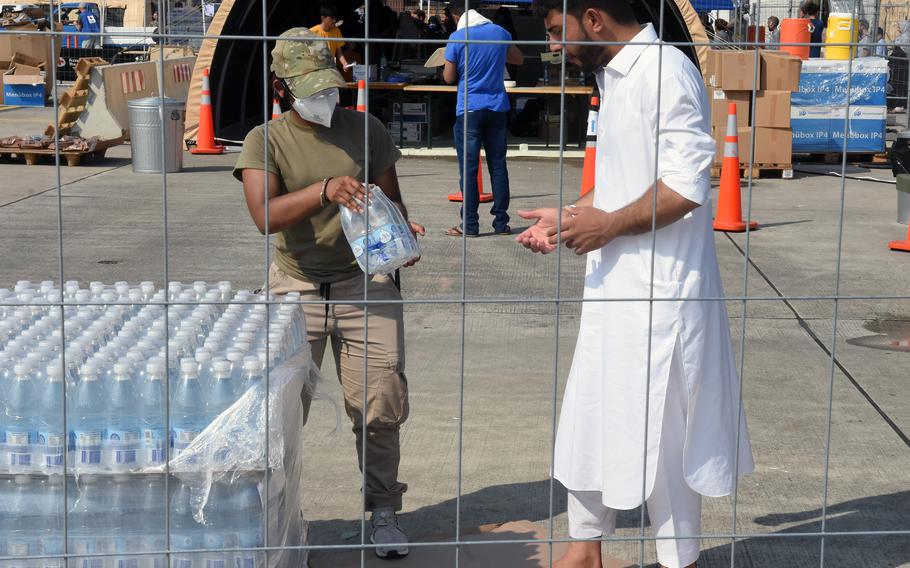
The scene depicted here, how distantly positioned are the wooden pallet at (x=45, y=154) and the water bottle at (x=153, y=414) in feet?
34.6

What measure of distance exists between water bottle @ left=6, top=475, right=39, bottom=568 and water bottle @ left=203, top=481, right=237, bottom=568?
409 mm

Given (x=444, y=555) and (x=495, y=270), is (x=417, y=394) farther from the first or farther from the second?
(x=495, y=270)

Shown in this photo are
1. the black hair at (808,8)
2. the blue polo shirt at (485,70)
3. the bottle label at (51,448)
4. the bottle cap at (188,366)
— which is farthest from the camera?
the black hair at (808,8)

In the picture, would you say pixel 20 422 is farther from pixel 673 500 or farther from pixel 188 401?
pixel 673 500

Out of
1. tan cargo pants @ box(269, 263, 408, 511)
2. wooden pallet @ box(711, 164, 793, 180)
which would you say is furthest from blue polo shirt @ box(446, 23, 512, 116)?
tan cargo pants @ box(269, 263, 408, 511)

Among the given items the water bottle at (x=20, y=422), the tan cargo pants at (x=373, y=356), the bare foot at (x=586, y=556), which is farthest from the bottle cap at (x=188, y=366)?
the bare foot at (x=586, y=556)

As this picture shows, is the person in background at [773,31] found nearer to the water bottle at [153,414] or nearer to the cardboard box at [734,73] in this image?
the cardboard box at [734,73]

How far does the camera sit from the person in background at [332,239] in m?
3.28

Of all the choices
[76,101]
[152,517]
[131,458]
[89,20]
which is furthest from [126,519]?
[89,20]

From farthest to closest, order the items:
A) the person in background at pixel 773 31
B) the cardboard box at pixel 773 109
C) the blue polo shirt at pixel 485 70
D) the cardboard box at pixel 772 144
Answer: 1. the person in background at pixel 773 31
2. the cardboard box at pixel 772 144
3. the cardboard box at pixel 773 109
4. the blue polo shirt at pixel 485 70

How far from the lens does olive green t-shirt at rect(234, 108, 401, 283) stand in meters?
3.35

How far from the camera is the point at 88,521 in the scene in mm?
2635

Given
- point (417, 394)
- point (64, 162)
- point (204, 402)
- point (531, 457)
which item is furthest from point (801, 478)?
point (64, 162)

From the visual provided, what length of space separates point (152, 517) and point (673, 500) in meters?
1.34
